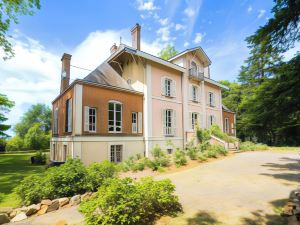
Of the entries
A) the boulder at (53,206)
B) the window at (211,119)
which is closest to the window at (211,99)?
the window at (211,119)

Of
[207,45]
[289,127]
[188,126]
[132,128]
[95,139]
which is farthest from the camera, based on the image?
[207,45]

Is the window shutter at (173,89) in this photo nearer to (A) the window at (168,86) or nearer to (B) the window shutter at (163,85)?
(A) the window at (168,86)

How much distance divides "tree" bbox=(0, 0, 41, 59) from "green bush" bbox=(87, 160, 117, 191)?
11.7 m

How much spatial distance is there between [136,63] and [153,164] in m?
9.24

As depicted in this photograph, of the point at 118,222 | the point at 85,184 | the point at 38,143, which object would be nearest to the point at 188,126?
the point at 85,184

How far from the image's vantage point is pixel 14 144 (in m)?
37.4

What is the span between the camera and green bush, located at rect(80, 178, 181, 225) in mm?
3729

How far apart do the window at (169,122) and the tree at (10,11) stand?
477 inches

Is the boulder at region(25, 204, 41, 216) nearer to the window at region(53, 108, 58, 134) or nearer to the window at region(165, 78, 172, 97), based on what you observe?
the window at region(53, 108, 58, 134)

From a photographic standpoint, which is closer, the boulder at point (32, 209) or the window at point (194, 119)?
the boulder at point (32, 209)

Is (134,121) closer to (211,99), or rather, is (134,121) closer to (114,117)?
(114,117)

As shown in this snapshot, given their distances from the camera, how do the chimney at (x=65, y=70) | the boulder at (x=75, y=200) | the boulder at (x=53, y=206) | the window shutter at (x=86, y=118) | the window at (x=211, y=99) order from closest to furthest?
the boulder at (x=53, y=206) → the boulder at (x=75, y=200) → the window shutter at (x=86, y=118) → the chimney at (x=65, y=70) → the window at (x=211, y=99)

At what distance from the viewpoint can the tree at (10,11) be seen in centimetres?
1182

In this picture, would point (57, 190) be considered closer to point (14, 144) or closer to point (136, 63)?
point (136, 63)
